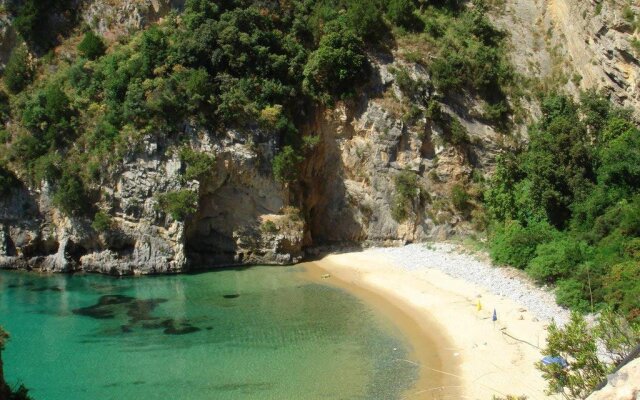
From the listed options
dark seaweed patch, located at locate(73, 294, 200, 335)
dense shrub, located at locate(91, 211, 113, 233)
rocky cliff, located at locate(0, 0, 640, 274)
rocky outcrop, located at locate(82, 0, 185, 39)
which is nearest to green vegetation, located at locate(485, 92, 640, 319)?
rocky cliff, located at locate(0, 0, 640, 274)

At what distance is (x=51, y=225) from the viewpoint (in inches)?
1405

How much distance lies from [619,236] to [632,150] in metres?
5.82

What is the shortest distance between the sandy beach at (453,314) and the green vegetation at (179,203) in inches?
285

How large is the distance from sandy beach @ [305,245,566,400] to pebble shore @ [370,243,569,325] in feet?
0.14

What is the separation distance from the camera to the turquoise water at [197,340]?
20672 millimetres

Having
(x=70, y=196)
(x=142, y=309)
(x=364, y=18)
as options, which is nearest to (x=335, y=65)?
(x=364, y=18)

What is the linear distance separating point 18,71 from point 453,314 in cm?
3065

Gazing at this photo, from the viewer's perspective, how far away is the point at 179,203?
33688 millimetres

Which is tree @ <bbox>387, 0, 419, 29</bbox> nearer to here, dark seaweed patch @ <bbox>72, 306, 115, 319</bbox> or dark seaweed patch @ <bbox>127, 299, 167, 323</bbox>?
dark seaweed patch @ <bbox>127, 299, 167, 323</bbox>

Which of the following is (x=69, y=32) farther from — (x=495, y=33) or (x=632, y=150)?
(x=632, y=150)

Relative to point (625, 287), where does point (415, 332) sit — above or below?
below

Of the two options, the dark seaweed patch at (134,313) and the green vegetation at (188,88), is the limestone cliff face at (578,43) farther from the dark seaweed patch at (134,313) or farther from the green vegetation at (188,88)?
the dark seaweed patch at (134,313)

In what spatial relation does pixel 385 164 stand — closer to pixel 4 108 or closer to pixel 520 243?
pixel 520 243

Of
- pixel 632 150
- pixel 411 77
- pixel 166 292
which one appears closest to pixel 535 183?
pixel 632 150
